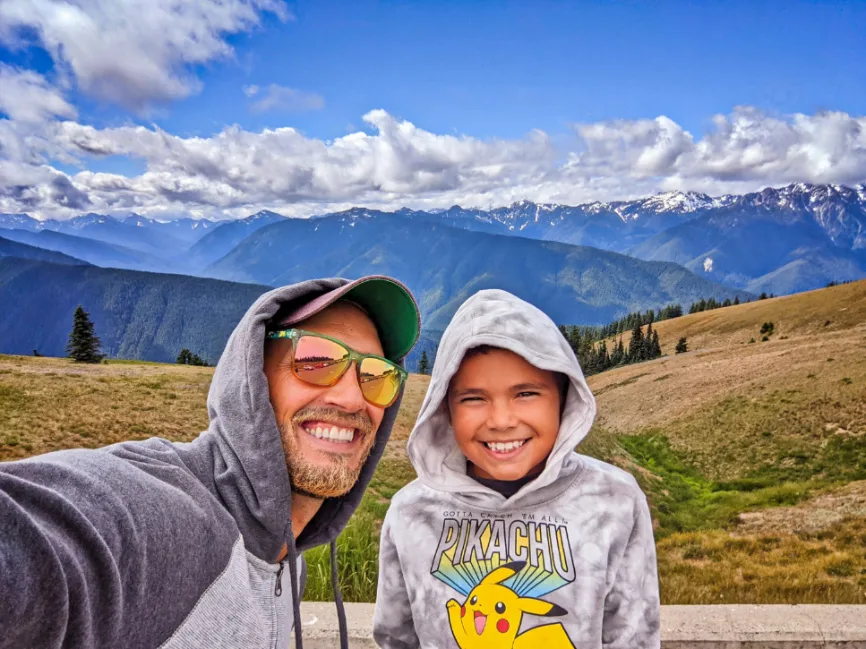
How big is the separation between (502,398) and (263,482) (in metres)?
1.21

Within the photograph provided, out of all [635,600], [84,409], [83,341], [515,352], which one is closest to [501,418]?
[515,352]

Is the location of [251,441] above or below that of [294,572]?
above

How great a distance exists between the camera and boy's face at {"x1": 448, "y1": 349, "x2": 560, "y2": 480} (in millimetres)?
2535

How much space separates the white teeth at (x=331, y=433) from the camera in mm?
2451

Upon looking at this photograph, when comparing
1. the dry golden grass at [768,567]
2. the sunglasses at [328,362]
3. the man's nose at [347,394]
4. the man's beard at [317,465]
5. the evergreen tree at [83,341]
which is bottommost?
the dry golden grass at [768,567]

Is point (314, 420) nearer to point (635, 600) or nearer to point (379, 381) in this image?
point (379, 381)

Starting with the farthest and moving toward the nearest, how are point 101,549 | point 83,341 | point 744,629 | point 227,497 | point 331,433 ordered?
point 83,341
point 744,629
point 331,433
point 227,497
point 101,549

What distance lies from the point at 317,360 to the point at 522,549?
1.37m

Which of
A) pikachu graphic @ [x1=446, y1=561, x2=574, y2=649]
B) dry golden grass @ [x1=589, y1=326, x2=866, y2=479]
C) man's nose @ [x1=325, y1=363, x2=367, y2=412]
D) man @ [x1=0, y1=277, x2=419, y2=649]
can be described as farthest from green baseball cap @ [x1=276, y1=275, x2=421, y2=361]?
dry golden grass @ [x1=589, y1=326, x2=866, y2=479]

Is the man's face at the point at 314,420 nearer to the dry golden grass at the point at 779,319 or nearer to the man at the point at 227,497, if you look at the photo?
the man at the point at 227,497

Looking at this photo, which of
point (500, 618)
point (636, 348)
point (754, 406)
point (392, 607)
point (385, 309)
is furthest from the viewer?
point (636, 348)

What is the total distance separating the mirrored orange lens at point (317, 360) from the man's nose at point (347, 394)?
39mm

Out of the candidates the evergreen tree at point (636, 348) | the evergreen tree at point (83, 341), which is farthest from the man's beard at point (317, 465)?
the evergreen tree at point (636, 348)

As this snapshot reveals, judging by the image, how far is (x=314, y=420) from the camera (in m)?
2.45
